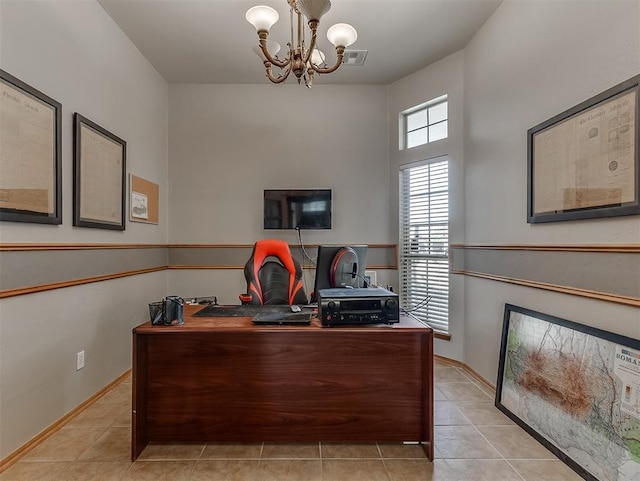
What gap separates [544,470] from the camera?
1.79 m

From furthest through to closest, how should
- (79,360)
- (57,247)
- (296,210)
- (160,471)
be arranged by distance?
(296,210)
(79,360)
(57,247)
(160,471)

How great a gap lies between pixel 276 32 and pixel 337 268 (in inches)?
85.8

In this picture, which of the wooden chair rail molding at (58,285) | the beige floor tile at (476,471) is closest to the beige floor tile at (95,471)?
the wooden chair rail molding at (58,285)

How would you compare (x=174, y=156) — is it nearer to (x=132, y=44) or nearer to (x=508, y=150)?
(x=132, y=44)

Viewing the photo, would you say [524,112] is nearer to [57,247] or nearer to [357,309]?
[357,309]

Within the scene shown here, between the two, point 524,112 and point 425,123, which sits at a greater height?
point 425,123

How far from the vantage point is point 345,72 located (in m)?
3.65

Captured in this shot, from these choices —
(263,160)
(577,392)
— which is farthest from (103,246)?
(577,392)

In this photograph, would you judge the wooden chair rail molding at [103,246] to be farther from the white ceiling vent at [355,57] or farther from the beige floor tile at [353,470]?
the beige floor tile at [353,470]

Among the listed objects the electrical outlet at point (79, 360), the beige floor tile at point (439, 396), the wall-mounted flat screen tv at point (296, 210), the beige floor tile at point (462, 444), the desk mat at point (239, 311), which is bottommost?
the beige floor tile at point (462, 444)

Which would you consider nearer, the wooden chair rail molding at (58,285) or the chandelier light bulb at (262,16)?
the wooden chair rail molding at (58,285)

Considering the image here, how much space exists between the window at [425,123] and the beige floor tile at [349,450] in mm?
2862

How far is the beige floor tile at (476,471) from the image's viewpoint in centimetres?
174

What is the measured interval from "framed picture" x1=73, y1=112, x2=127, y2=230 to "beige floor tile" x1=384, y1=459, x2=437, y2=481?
8.26ft
